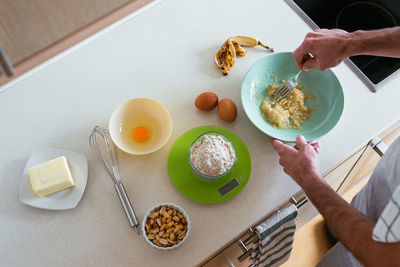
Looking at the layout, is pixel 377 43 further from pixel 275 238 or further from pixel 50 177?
pixel 50 177

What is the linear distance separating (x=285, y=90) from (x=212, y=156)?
35cm

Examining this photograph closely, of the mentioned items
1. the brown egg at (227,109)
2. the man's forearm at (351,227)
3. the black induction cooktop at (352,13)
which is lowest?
the man's forearm at (351,227)

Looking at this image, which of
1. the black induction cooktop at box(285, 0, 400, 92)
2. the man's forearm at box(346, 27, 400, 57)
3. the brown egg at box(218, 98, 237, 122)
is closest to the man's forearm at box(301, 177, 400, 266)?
the brown egg at box(218, 98, 237, 122)

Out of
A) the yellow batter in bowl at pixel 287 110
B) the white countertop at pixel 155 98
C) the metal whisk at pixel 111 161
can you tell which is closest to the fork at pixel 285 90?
the yellow batter in bowl at pixel 287 110

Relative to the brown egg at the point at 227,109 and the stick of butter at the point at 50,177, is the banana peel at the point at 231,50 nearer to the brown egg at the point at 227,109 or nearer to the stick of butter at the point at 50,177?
the brown egg at the point at 227,109

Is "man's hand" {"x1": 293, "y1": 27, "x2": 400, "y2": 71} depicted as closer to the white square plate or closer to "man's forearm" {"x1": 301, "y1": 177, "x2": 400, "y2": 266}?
"man's forearm" {"x1": 301, "y1": 177, "x2": 400, "y2": 266}

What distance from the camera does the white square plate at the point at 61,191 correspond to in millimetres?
941

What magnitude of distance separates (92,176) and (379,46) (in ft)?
2.96

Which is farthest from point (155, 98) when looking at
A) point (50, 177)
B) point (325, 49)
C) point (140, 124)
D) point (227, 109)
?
point (325, 49)

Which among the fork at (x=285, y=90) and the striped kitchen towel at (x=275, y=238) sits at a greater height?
the fork at (x=285, y=90)

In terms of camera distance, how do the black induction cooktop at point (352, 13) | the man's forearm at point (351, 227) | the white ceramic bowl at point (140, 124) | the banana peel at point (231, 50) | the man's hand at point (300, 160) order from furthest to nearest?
the black induction cooktop at point (352, 13)
the banana peel at point (231, 50)
the white ceramic bowl at point (140, 124)
the man's hand at point (300, 160)
the man's forearm at point (351, 227)

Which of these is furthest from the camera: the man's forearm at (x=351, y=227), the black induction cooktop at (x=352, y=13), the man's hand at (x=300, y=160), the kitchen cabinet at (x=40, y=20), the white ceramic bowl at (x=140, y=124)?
the black induction cooktop at (x=352, y=13)

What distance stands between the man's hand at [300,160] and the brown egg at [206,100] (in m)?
0.22

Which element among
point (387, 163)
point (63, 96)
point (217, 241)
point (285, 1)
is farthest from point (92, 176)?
point (285, 1)
